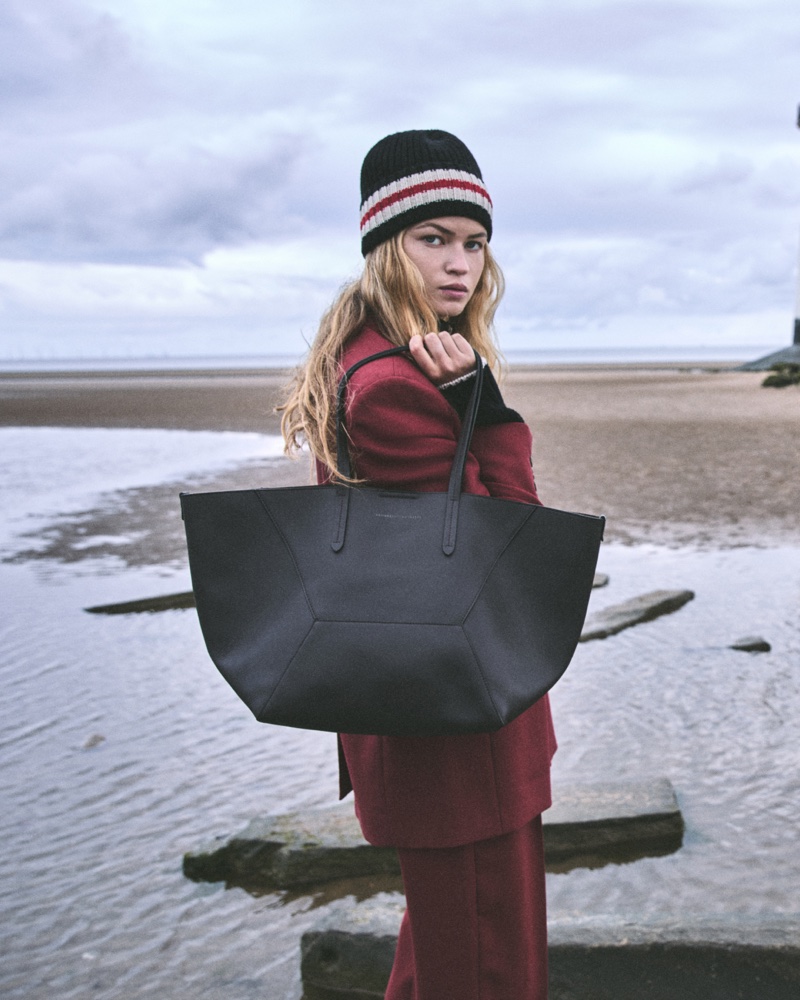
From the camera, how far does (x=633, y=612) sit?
584 cm

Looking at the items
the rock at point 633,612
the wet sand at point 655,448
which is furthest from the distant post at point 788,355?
the rock at point 633,612

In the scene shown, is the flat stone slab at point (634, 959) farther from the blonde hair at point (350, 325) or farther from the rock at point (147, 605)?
the rock at point (147, 605)

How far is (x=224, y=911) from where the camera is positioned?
9.92 ft

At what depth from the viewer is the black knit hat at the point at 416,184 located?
1.87 meters

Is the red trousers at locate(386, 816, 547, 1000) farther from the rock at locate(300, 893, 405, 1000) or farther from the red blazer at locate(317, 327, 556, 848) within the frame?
the rock at locate(300, 893, 405, 1000)

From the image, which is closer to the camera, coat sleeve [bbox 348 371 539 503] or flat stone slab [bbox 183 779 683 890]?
coat sleeve [bbox 348 371 539 503]

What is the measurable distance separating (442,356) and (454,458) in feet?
0.60

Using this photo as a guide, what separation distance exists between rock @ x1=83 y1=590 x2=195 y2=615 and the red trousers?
5012 mm

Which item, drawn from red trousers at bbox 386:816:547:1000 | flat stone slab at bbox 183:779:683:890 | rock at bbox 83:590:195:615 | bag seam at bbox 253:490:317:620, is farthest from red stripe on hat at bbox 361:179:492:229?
rock at bbox 83:590:195:615

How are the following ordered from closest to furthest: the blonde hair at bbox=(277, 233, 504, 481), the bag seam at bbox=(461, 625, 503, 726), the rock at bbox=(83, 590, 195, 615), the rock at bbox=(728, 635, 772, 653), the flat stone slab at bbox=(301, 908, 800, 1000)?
the bag seam at bbox=(461, 625, 503, 726) → the blonde hair at bbox=(277, 233, 504, 481) → the flat stone slab at bbox=(301, 908, 800, 1000) → the rock at bbox=(728, 635, 772, 653) → the rock at bbox=(83, 590, 195, 615)

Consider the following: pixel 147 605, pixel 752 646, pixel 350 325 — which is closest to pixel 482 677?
pixel 350 325

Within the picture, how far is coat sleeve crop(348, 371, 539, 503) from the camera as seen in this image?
1.64m

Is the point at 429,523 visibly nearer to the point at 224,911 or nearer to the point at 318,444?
the point at 318,444

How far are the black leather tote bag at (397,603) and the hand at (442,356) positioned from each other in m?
0.15
